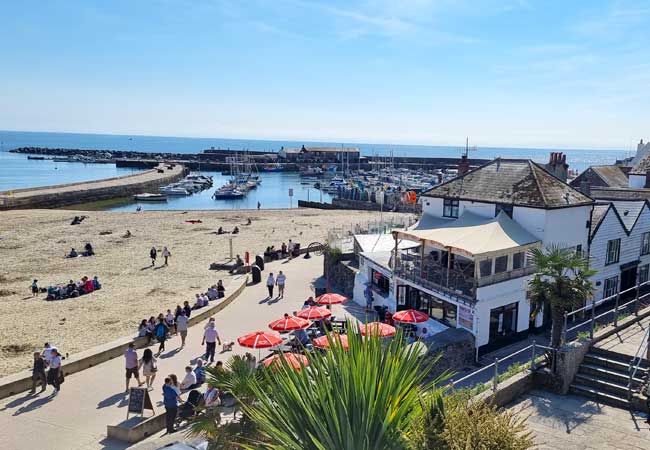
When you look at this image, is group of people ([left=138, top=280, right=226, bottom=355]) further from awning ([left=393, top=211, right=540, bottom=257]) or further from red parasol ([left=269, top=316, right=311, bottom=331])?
awning ([left=393, top=211, right=540, bottom=257])

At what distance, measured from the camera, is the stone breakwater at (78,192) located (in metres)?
66.9

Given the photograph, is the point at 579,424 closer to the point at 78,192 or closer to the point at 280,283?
the point at 280,283

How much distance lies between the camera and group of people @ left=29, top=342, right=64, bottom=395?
14555mm

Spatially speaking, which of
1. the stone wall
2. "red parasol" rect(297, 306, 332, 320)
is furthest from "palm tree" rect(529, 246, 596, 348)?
"red parasol" rect(297, 306, 332, 320)

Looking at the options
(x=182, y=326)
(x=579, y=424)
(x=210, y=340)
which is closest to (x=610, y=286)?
(x=579, y=424)

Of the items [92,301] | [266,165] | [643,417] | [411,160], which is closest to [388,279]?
[643,417]

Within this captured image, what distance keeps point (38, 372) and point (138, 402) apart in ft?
13.5

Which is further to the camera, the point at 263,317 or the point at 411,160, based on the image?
the point at 411,160

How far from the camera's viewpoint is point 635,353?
13.0 meters

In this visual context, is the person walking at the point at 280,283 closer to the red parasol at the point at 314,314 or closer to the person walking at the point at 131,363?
the red parasol at the point at 314,314

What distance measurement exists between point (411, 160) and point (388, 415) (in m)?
160

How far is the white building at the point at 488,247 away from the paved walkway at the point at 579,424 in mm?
6182

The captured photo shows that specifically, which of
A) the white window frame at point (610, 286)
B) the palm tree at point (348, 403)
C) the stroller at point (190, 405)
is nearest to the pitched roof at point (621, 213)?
the white window frame at point (610, 286)

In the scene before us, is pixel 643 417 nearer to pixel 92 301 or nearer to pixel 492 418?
pixel 492 418
